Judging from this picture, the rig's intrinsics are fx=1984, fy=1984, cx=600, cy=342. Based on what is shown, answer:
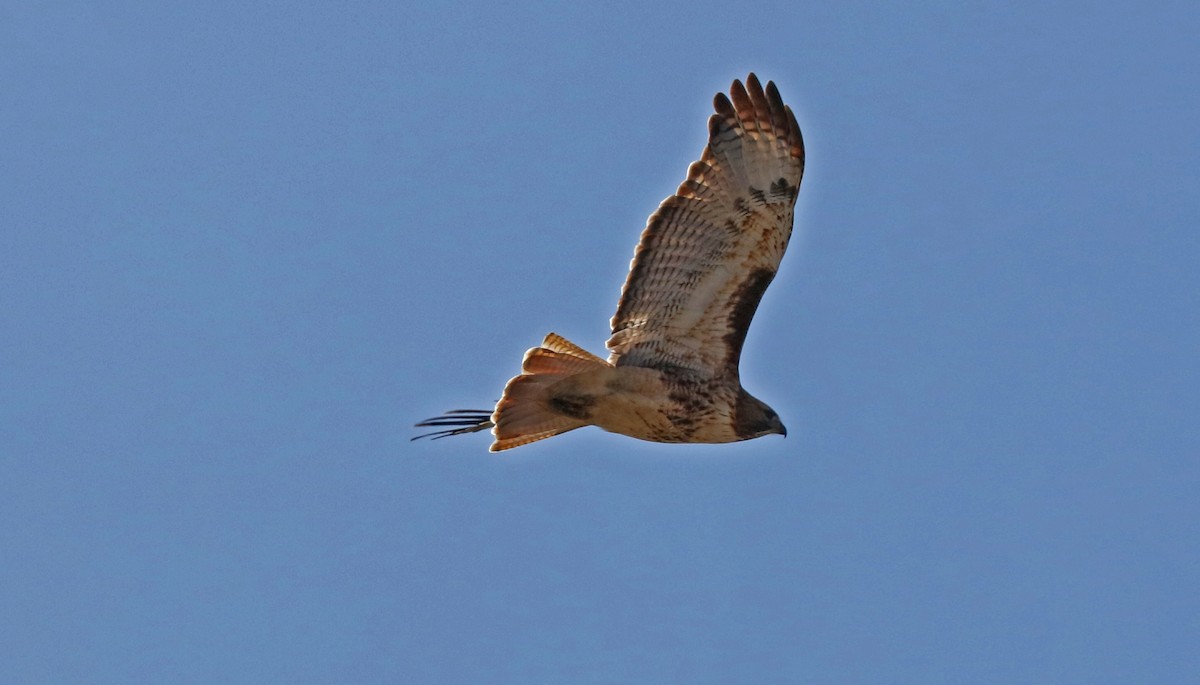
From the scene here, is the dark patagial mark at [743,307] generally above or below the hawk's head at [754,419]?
above

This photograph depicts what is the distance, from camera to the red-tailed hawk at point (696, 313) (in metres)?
13.2

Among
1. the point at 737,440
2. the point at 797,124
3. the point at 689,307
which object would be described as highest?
the point at 797,124

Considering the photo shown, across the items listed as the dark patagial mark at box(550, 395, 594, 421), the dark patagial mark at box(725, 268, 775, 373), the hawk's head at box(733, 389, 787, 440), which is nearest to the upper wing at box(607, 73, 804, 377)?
the dark patagial mark at box(725, 268, 775, 373)

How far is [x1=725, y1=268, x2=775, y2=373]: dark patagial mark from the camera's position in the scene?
43.8 feet

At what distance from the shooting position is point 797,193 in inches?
523

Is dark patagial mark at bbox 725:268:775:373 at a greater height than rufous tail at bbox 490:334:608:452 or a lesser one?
greater

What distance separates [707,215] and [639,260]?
55 cm

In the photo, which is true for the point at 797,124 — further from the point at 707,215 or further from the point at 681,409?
the point at 681,409

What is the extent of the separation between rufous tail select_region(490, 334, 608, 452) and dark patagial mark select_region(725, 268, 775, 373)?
0.89m

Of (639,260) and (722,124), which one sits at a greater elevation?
(722,124)

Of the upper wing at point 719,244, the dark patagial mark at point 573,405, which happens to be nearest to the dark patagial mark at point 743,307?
the upper wing at point 719,244

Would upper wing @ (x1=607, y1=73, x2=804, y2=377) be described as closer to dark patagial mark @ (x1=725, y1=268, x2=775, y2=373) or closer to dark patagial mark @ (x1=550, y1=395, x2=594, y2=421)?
dark patagial mark @ (x1=725, y1=268, x2=775, y2=373)

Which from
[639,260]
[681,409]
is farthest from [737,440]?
[639,260]

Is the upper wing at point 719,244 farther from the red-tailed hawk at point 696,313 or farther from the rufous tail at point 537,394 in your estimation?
the rufous tail at point 537,394
